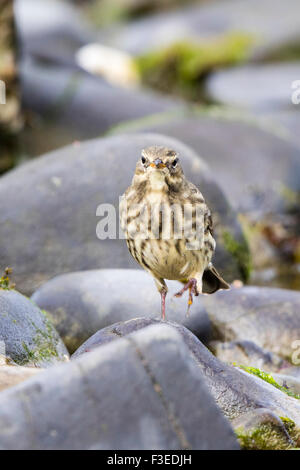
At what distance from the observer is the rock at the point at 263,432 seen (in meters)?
4.89

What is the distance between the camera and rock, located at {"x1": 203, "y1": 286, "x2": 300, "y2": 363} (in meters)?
7.95

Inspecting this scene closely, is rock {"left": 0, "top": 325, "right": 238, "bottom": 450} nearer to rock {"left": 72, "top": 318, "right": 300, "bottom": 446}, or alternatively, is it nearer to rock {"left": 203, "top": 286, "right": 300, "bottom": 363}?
rock {"left": 72, "top": 318, "right": 300, "bottom": 446}

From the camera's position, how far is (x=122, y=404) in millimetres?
4070

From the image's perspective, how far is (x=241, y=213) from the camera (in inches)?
474

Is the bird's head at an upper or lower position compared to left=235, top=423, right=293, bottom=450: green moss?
upper

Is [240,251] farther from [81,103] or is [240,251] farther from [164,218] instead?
[81,103]

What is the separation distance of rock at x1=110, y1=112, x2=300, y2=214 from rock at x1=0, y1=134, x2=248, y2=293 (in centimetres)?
320

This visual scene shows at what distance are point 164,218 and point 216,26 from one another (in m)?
18.1

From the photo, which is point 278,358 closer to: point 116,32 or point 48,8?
point 48,8

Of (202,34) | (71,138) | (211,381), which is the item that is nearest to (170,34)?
(202,34)

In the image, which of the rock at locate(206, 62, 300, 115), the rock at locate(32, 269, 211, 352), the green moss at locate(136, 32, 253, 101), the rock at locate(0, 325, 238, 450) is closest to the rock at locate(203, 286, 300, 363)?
the rock at locate(32, 269, 211, 352)

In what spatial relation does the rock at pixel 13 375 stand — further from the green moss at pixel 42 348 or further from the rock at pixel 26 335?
the green moss at pixel 42 348

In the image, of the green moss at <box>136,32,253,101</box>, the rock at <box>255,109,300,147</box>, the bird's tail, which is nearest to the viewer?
the bird's tail

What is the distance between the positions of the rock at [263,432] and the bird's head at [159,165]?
1777 millimetres
